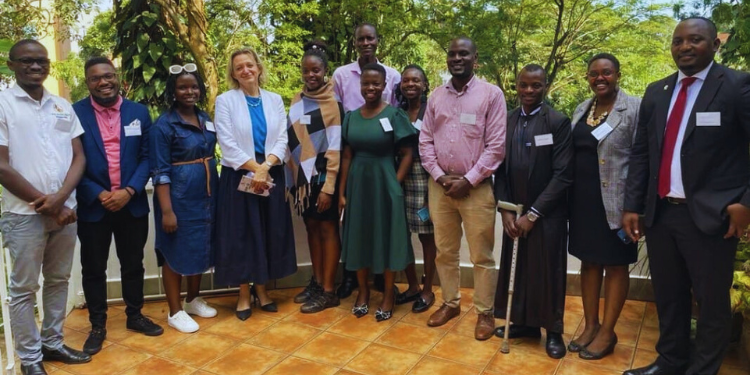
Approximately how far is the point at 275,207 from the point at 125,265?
3.15 ft

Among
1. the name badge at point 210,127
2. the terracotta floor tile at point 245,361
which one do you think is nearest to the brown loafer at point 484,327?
the terracotta floor tile at point 245,361

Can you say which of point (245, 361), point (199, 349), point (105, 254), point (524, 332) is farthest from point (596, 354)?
point (105, 254)

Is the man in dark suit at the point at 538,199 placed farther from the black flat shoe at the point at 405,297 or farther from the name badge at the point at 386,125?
the black flat shoe at the point at 405,297

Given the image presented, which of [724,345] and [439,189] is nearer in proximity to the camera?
[724,345]

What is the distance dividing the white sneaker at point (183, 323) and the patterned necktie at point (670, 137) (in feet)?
9.04

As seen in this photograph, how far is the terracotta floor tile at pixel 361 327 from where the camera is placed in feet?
11.1

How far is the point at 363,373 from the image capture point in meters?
2.89

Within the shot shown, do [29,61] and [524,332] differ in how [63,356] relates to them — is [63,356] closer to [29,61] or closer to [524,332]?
[29,61]

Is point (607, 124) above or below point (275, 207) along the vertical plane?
above

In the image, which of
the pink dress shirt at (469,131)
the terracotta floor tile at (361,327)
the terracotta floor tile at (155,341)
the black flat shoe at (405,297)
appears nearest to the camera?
the pink dress shirt at (469,131)

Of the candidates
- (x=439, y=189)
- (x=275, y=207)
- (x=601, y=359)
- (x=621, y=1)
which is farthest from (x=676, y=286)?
(x=621, y=1)

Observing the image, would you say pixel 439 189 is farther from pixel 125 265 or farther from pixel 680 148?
pixel 125 265

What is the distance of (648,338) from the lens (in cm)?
332

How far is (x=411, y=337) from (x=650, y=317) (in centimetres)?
163
